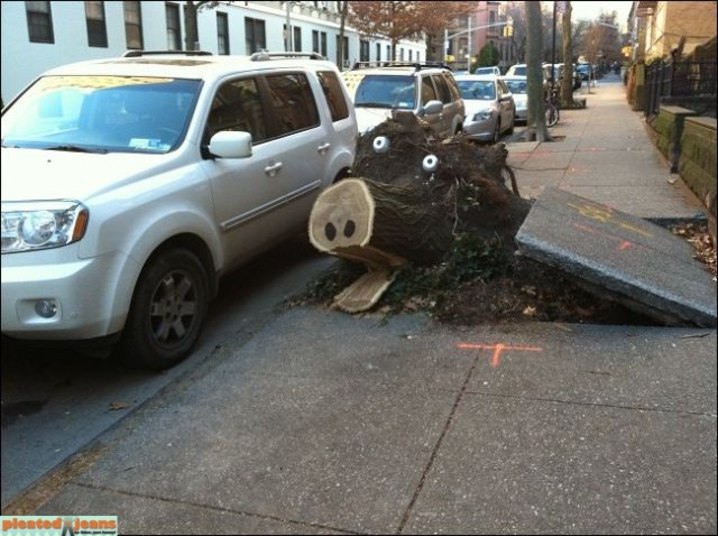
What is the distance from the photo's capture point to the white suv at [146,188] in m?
3.46

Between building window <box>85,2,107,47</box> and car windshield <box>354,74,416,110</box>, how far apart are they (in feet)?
16.2

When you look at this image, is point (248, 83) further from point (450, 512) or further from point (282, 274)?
point (450, 512)

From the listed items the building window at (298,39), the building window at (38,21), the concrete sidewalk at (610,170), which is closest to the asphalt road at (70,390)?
the building window at (38,21)

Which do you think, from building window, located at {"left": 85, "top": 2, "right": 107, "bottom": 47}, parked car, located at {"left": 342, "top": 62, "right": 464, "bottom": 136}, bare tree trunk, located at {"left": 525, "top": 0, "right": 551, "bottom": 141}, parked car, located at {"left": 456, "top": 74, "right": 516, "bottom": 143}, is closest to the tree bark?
building window, located at {"left": 85, "top": 2, "right": 107, "bottom": 47}

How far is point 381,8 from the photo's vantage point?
Result: 13938 millimetres

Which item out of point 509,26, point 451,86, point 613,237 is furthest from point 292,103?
point 451,86

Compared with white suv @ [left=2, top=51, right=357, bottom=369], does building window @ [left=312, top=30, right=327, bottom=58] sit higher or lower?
higher

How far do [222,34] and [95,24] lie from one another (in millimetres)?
7363

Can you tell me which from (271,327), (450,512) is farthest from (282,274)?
(450,512)

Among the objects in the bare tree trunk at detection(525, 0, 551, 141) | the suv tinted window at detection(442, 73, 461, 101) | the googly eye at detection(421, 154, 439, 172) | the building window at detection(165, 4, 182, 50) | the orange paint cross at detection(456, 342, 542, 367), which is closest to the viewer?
the orange paint cross at detection(456, 342, 542, 367)

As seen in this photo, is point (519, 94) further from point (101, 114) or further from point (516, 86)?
point (101, 114)

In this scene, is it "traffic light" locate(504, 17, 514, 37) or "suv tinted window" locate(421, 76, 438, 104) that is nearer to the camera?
"traffic light" locate(504, 17, 514, 37)

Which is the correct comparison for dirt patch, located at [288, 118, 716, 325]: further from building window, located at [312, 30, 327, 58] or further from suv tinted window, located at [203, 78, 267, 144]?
building window, located at [312, 30, 327, 58]

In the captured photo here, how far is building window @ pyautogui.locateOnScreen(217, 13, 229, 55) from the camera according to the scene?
11.8 meters
